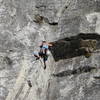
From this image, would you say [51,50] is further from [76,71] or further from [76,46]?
[76,71]

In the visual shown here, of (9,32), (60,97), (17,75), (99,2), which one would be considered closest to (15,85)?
(17,75)

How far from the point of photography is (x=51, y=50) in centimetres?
2523

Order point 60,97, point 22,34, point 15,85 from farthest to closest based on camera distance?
point 22,34, point 15,85, point 60,97

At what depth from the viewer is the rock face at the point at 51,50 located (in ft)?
75.0

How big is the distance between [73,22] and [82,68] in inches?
161

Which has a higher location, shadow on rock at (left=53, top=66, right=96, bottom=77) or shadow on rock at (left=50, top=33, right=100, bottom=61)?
shadow on rock at (left=50, top=33, right=100, bottom=61)

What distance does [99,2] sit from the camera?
2630 centimetres

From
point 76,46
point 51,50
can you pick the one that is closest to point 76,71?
point 76,46

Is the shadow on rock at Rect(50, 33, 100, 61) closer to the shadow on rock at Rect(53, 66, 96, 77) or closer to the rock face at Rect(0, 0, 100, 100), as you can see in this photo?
the rock face at Rect(0, 0, 100, 100)

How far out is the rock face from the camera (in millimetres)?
22845

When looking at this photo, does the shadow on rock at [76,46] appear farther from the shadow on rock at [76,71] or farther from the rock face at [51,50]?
the shadow on rock at [76,71]

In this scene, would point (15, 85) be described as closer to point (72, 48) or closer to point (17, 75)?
point (17, 75)

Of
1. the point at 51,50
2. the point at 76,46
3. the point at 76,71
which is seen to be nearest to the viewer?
the point at 76,71

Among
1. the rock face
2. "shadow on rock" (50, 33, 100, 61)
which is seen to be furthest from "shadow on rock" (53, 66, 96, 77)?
"shadow on rock" (50, 33, 100, 61)
